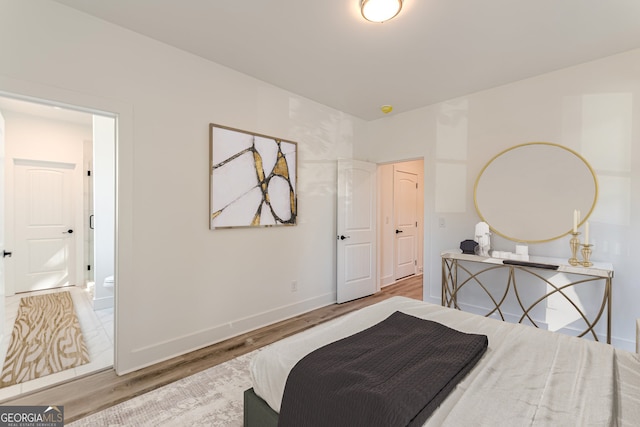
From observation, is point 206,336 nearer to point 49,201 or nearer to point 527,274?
point 527,274

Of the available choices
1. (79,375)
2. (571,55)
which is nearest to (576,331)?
(571,55)

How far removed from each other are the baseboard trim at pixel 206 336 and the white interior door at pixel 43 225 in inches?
143

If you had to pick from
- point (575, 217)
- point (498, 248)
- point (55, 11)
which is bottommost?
point (498, 248)

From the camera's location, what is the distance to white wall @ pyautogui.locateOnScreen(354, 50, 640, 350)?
2.55 m

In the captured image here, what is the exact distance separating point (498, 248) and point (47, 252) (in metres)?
6.47

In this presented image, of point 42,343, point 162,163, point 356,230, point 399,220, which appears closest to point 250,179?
point 162,163

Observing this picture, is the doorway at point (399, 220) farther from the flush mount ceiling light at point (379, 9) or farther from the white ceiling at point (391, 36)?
the flush mount ceiling light at point (379, 9)

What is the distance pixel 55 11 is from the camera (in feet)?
6.52

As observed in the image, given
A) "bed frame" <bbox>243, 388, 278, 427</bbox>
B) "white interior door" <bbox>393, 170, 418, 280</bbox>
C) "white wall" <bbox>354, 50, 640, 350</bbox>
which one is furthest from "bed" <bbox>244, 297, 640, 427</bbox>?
"white interior door" <bbox>393, 170, 418, 280</bbox>

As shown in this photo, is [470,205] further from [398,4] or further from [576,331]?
[398,4]

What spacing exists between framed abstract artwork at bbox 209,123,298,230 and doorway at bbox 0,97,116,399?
84.1 inches

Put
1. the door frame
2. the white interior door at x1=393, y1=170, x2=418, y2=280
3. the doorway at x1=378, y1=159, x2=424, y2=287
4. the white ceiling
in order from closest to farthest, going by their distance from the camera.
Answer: the white ceiling, the door frame, the doorway at x1=378, y1=159, x2=424, y2=287, the white interior door at x1=393, y1=170, x2=418, y2=280

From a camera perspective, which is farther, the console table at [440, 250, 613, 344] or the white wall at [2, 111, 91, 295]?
the white wall at [2, 111, 91, 295]

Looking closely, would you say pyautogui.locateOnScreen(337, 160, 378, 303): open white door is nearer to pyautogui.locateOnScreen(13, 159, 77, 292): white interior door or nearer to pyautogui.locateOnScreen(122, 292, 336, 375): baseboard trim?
pyautogui.locateOnScreen(122, 292, 336, 375): baseboard trim
